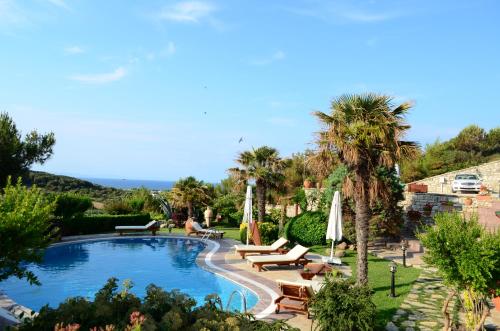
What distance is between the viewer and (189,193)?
26.3 m

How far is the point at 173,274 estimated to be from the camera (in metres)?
14.3

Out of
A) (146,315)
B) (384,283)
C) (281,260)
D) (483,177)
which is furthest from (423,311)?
(483,177)

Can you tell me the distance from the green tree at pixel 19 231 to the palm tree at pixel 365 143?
23.4 feet

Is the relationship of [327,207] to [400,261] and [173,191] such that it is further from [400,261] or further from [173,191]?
[173,191]

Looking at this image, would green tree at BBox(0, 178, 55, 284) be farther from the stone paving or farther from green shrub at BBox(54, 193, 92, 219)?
green shrub at BBox(54, 193, 92, 219)

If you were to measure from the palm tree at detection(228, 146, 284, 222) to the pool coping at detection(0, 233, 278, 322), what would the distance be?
3.20 m

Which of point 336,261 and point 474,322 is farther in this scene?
point 336,261

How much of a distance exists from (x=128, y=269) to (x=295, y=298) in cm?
802

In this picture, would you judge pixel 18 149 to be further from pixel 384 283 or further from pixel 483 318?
A: pixel 483 318

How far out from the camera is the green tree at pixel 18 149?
23.3 m

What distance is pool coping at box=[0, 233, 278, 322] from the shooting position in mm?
9406

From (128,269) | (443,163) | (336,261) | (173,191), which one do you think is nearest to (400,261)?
(336,261)

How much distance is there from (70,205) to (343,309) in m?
18.8

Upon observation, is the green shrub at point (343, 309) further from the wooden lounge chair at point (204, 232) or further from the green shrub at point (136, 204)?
the green shrub at point (136, 204)
